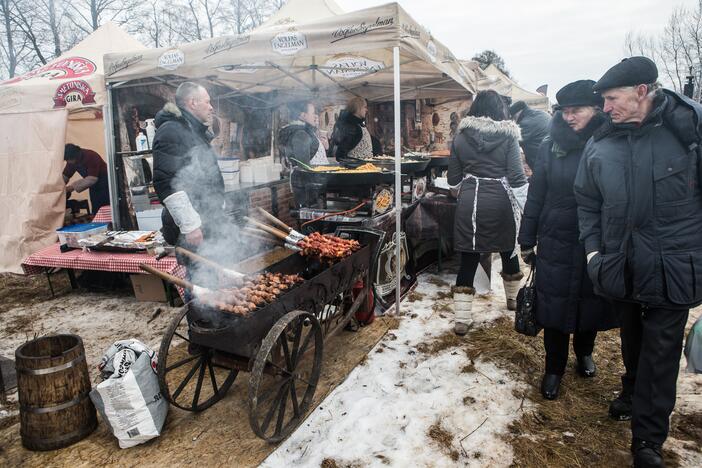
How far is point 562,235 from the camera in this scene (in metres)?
3.12

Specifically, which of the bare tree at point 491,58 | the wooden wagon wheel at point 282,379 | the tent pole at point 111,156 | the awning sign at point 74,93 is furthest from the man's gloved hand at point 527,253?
the bare tree at point 491,58

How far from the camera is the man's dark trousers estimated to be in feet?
7.98

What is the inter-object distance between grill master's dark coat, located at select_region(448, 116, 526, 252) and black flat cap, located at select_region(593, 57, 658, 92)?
73.5 inches

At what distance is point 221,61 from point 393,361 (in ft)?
11.8

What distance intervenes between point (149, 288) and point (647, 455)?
17.5 feet

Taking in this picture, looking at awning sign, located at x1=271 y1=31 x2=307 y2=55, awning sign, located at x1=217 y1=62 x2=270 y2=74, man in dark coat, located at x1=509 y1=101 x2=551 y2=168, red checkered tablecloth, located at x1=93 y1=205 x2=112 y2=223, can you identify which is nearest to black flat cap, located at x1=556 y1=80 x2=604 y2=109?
man in dark coat, located at x1=509 y1=101 x2=551 y2=168

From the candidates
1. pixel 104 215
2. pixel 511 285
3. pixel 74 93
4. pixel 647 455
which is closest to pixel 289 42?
pixel 511 285

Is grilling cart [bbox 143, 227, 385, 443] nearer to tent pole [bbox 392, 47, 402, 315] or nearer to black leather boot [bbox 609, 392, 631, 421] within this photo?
tent pole [bbox 392, 47, 402, 315]

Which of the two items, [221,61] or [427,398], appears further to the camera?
[221,61]

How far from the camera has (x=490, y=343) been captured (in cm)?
425

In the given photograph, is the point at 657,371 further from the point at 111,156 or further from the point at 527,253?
the point at 111,156

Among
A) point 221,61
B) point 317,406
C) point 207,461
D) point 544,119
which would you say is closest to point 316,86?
point 221,61

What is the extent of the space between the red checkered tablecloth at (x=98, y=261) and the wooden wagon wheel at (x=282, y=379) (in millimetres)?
2373

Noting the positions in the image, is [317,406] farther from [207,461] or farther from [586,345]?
[586,345]
